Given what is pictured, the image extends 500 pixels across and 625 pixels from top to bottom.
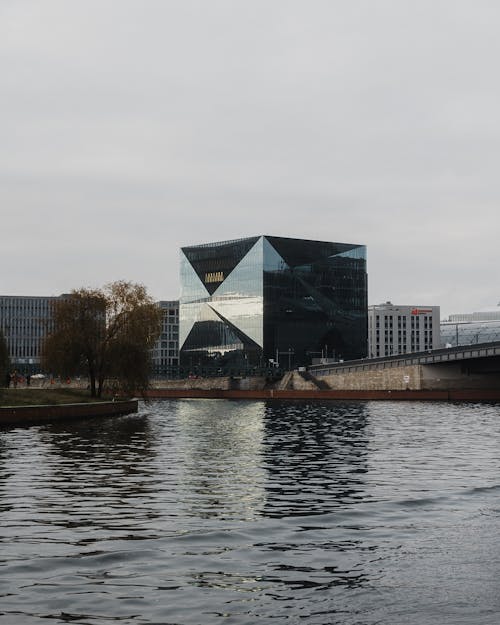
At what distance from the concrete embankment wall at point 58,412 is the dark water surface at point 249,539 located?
81.1ft

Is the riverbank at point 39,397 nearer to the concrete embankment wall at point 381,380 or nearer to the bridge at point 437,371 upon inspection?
the bridge at point 437,371

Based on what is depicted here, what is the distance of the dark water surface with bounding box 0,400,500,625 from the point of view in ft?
50.1

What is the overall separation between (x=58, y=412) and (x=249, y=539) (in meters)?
58.6

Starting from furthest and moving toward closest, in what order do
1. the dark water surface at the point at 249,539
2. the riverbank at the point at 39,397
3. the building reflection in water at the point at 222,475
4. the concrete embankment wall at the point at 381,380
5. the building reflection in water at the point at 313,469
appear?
the concrete embankment wall at the point at 381,380 < the riverbank at the point at 39,397 < the building reflection in water at the point at 313,469 < the building reflection in water at the point at 222,475 < the dark water surface at the point at 249,539

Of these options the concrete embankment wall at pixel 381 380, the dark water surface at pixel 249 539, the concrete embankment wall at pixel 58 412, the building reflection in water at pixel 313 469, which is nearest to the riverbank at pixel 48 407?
the concrete embankment wall at pixel 58 412

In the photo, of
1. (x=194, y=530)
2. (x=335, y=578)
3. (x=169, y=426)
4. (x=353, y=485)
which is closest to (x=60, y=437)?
(x=169, y=426)

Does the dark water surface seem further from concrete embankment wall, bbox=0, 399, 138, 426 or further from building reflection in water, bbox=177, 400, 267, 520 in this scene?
concrete embankment wall, bbox=0, 399, 138, 426

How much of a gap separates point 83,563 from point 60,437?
131 feet

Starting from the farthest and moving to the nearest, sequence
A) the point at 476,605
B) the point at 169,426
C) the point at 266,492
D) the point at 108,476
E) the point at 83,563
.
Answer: the point at 169,426 → the point at 108,476 → the point at 266,492 → the point at 83,563 → the point at 476,605

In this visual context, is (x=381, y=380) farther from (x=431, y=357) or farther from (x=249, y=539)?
(x=249, y=539)

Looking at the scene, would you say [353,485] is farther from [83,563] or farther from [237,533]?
[83,563]

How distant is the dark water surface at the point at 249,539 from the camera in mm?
15281

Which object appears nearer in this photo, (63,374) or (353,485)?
(353,485)

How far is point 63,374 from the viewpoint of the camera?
9594cm
